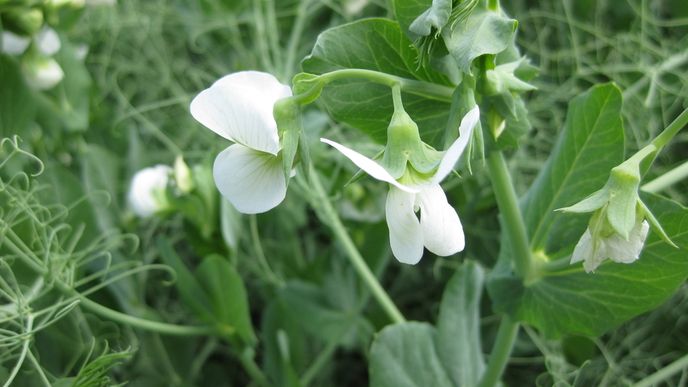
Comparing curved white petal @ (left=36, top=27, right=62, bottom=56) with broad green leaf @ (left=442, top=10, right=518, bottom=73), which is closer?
broad green leaf @ (left=442, top=10, right=518, bottom=73)

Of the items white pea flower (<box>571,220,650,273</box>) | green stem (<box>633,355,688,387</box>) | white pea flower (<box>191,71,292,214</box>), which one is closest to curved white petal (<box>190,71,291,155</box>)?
white pea flower (<box>191,71,292,214</box>)

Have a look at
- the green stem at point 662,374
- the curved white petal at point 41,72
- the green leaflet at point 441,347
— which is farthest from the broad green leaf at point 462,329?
the curved white petal at point 41,72

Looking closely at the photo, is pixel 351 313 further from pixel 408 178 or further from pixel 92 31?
pixel 92 31

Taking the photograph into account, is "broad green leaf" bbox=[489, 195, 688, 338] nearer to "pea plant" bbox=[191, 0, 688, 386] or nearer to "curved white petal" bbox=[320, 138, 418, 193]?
"pea plant" bbox=[191, 0, 688, 386]

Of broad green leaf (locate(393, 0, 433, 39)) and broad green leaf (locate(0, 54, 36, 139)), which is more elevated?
broad green leaf (locate(393, 0, 433, 39))

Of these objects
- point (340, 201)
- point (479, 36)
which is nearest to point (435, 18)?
point (479, 36)

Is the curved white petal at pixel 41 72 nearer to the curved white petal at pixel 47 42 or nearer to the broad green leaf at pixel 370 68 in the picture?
the curved white petal at pixel 47 42

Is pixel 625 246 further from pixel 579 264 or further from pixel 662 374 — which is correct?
pixel 662 374
